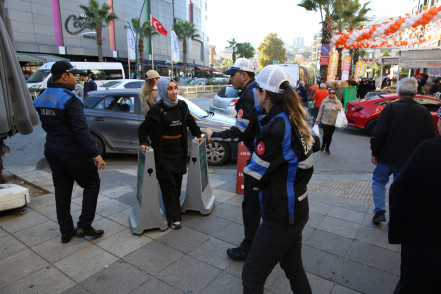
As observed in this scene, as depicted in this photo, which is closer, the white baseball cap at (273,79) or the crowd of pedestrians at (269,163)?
the crowd of pedestrians at (269,163)

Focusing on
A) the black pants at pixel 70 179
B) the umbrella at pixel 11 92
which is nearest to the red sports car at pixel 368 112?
the black pants at pixel 70 179

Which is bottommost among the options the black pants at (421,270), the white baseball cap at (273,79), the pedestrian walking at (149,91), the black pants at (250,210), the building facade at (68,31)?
A: the black pants at (250,210)

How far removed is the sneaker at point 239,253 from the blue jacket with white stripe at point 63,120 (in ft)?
5.72

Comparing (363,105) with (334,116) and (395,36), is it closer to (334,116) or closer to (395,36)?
(334,116)

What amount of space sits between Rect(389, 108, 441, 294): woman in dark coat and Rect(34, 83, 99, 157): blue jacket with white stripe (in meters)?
2.77

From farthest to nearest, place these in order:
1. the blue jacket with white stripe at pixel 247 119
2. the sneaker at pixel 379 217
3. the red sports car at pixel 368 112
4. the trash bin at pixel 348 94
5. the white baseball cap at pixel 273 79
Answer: the trash bin at pixel 348 94, the red sports car at pixel 368 112, the sneaker at pixel 379 217, the blue jacket with white stripe at pixel 247 119, the white baseball cap at pixel 273 79

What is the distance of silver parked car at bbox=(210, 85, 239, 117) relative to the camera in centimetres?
1177

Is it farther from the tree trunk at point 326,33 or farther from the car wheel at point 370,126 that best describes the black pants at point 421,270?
the tree trunk at point 326,33

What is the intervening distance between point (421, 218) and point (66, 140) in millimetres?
3096

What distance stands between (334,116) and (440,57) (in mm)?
8841

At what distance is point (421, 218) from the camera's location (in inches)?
63.0

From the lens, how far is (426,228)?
158 centimetres

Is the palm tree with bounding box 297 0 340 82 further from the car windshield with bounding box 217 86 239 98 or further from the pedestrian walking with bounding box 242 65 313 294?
the pedestrian walking with bounding box 242 65 313 294

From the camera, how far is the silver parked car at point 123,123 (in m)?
6.89
